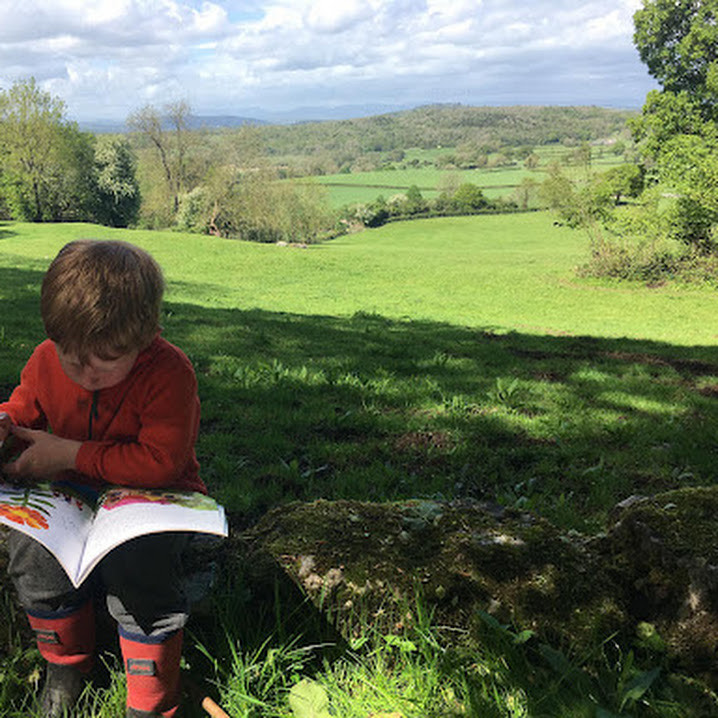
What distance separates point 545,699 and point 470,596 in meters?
0.49

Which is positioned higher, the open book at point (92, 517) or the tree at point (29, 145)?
the tree at point (29, 145)

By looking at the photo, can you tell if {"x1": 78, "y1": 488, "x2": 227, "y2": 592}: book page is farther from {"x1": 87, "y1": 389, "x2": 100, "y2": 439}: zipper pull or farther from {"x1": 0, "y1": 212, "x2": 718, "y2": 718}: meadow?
{"x1": 0, "y1": 212, "x2": 718, "y2": 718}: meadow

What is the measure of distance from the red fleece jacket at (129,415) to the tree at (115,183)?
207ft

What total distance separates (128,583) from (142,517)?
11.2 inches

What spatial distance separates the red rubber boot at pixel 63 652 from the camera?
6.87 ft

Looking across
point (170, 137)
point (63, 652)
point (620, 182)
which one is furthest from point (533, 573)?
point (170, 137)

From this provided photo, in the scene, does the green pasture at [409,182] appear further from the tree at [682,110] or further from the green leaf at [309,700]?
the green leaf at [309,700]

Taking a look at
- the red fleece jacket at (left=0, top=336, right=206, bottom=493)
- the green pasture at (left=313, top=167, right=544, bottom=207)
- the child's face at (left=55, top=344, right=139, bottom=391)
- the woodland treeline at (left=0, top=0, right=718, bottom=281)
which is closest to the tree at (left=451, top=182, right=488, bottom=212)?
the woodland treeline at (left=0, top=0, right=718, bottom=281)

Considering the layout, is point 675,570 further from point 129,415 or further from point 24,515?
point 24,515

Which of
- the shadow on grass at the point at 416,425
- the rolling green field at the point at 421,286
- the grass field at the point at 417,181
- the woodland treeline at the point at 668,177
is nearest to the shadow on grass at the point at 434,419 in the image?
the shadow on grass at the point at 416,425

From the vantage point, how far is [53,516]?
6.31 feet

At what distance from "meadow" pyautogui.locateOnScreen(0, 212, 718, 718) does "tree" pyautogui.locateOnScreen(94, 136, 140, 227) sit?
141 ft

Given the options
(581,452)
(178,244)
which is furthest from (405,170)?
(581,452)

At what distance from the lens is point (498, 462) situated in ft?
17.1
